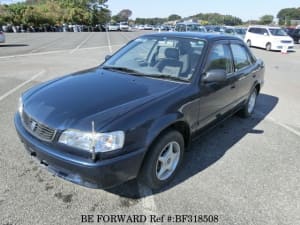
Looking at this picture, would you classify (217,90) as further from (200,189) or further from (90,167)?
(90,167)

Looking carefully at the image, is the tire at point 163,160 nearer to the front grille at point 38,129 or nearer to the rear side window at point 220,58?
the front grille at point 38,129

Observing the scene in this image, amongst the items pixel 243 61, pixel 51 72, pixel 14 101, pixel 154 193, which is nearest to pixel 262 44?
pixel 51 72

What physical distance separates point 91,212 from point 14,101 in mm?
4235

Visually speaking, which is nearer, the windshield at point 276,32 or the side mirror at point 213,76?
the side mirror at point 213,76

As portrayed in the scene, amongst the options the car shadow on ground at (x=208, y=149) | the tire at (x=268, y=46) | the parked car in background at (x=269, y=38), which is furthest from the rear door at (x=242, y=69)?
the tire at (x=268, y=46)

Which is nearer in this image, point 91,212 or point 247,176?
point 91,212

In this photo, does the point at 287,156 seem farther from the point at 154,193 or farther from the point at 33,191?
the point at 33,191

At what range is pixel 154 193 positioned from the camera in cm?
313

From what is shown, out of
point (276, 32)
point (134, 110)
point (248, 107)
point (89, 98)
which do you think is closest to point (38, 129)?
point (89, 98)

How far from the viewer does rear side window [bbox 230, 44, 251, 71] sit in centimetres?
460

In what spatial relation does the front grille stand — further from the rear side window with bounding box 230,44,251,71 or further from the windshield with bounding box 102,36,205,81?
the rear side window with bounding box 230,44,251,71

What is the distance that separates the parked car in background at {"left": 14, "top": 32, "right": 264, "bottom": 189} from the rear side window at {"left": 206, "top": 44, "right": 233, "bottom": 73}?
1cm

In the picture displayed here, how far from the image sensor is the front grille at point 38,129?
103 inches

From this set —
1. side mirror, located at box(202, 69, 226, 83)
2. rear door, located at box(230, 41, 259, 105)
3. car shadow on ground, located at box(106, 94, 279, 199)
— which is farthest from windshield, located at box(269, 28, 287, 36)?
side mirror, located at box(202, 69, 226, 83)
